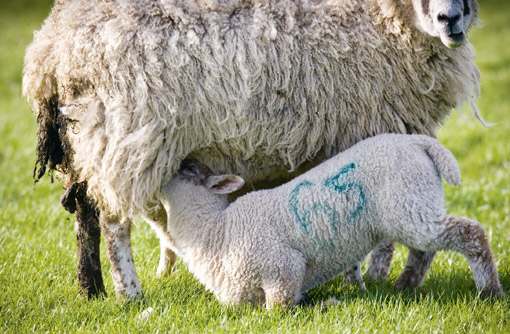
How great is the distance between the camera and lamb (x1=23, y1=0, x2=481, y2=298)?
366 cm

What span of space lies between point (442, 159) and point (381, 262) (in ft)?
3.74

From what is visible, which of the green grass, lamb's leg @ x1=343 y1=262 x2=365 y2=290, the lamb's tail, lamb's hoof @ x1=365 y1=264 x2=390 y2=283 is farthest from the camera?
lamb's hoof @ x1=365 y1=264 x2=390 y2=283

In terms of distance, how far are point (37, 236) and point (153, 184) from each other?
1.85 metres

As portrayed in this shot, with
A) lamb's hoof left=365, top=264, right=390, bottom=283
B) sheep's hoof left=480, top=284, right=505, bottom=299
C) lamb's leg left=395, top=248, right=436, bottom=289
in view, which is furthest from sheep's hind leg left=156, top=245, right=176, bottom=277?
sheep's hoof left=480, top=284, right=505, bottom=299

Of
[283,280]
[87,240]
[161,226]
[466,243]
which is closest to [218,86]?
[161,226]

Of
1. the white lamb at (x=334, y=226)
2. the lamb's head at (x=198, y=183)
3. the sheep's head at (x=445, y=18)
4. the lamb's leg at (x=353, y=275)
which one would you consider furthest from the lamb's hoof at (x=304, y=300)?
the sheep's head at (x=445, y=18)

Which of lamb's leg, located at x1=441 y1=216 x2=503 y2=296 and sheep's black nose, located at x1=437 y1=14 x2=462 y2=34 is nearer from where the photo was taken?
lamb's leg, located at x1=441 y1=216 x2=503 y2=296

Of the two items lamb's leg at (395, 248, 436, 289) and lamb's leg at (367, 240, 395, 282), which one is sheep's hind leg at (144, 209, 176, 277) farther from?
lamb's leg at (395, 248, 436, 289)

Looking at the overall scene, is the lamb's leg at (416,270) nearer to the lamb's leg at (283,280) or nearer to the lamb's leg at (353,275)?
the lamb's leg at (353,275)

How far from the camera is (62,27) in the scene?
12.6 feet

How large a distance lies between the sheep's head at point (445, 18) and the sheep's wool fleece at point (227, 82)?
11cm

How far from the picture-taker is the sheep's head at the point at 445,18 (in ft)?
12.0

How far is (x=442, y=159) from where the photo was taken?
347 centimetres

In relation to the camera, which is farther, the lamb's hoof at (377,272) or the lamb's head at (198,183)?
the lamb's hoof at (377,272)
